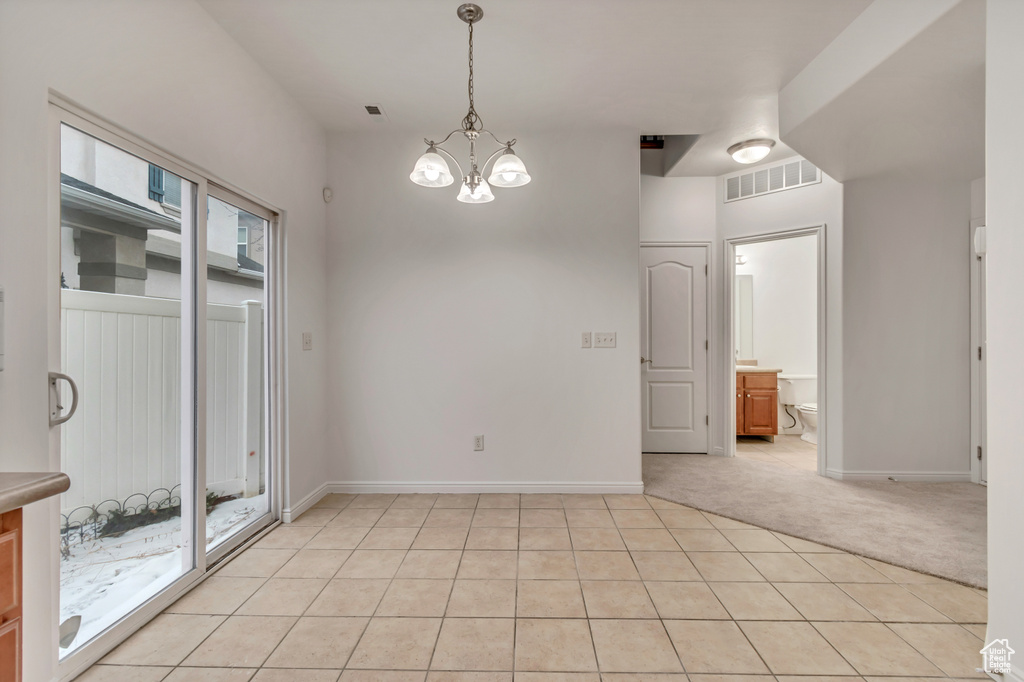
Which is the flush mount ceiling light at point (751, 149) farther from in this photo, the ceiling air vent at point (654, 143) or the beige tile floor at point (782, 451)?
the beige tile floor at point (782, 451)

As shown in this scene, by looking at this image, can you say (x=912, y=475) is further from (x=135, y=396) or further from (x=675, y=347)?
(x=135, y=396)

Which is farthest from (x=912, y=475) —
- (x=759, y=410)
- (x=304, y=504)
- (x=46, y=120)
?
(x=46, y=120)

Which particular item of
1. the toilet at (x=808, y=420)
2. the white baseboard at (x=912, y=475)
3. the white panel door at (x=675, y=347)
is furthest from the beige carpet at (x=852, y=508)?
the toilet at (x=808, y=420)

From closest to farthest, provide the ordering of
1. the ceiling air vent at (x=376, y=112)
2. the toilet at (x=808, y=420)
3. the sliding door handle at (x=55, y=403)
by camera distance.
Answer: the sliding door handle at (x=55, y=403) < the ceiling air vent at (x=376, y=112) < the toilet at (x=808, y=420)

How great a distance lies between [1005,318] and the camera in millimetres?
1549

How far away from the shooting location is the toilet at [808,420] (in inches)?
201

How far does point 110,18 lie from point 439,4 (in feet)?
4.03

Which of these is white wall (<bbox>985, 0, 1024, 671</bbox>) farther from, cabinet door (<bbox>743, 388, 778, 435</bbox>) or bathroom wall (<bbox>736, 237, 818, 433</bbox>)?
bathroom wall (<bbox>736, 237, 818, 433</bbox>)

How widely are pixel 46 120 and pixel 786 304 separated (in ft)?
20.7

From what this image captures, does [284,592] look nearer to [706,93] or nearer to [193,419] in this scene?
[193,419]

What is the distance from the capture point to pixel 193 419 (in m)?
2.17

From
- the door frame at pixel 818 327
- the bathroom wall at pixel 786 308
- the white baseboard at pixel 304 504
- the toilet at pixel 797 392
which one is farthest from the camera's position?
the bathroom wall at pixel 786 308

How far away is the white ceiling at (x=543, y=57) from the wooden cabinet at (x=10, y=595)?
2.21m

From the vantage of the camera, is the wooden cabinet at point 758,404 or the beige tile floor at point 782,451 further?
the wooden cabinet at point 758,404
